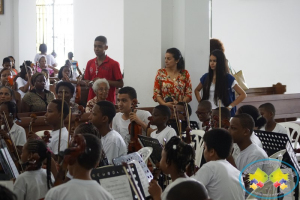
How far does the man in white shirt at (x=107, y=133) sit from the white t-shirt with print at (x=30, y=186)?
3.17ft

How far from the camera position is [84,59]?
43.9ft

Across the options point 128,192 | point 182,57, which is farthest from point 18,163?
point 182,57

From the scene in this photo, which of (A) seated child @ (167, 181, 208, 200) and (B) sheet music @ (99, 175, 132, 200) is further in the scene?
(B) sheet music @ (99, 175, 132, 200)

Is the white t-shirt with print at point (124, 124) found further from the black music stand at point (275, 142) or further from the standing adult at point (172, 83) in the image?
the black music stand at point (275, 142)

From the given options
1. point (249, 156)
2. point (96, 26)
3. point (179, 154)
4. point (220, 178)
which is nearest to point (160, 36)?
point (249, 156)

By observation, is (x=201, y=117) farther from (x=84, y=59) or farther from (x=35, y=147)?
(x=84, y=59)

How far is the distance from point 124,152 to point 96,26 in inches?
367

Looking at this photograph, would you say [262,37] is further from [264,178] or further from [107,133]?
[264,178]

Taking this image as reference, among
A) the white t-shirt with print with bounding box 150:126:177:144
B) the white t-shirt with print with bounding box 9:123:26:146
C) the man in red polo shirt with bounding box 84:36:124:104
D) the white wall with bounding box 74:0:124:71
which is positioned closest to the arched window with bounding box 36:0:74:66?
the white wall with bounding box 74:0:124:71

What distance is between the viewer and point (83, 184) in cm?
241

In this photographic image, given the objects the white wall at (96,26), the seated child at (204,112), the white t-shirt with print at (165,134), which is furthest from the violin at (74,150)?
the white wall at (96,26)

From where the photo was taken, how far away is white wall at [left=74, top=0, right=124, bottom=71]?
1252cm

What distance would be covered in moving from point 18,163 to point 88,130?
20.1 inches

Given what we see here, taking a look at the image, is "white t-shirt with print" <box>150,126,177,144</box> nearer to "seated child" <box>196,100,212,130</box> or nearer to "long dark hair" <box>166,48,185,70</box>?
"seated child" <box>196,100,212,130</box>
